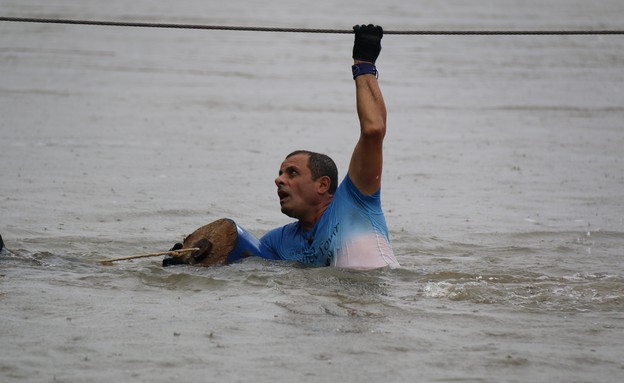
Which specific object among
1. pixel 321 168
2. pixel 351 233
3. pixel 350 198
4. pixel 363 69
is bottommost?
pixel 351 233

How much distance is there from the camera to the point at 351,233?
706 centimetres

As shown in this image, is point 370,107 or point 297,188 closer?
point 370,107

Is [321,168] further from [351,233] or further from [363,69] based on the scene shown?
[363,69]

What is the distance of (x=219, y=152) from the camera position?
13.1 metres

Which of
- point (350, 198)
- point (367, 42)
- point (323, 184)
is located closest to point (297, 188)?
point (323, 184)

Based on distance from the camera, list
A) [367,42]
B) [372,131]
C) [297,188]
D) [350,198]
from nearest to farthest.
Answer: [372,131] < [367,42] < [350,198] < [297,188]

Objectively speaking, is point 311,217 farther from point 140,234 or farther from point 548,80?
point 548,80

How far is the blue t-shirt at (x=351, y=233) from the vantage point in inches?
276

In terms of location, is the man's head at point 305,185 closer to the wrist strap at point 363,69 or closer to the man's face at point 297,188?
the man's face at point 297,188

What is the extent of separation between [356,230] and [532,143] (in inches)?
296

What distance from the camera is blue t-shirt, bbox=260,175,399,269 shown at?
7.00 meters

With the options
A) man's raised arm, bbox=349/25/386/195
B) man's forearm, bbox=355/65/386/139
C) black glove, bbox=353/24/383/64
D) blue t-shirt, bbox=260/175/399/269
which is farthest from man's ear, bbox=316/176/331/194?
black glove, bbox=353/24/383/64

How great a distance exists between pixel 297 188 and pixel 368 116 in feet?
2.60

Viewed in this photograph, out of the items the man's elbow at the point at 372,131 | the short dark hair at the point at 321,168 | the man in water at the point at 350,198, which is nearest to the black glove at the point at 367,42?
the man in water at the point at 350,198
